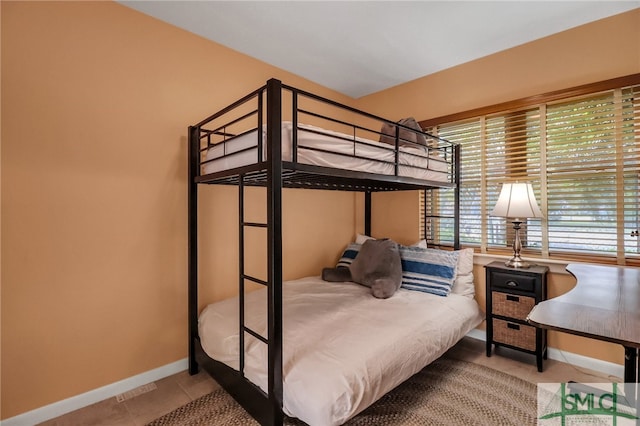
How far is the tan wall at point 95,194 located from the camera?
168cm

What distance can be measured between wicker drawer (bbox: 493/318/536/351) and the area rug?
304 mm

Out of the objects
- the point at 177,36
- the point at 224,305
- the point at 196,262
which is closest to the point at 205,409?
the point at 224,305

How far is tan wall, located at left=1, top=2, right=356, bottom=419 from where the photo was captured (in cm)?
168

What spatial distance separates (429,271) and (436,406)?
105 cm

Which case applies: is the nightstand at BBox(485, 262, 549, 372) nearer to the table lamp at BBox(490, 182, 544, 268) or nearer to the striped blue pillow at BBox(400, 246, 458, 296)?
the table lamp at BBox(490, 182, 544, 268)

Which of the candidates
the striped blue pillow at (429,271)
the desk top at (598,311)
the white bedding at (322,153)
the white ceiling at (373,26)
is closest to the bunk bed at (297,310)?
the white bedding at (322,153)

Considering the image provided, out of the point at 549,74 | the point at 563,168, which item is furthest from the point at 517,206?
the point at 549,74

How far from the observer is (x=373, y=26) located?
226 cm

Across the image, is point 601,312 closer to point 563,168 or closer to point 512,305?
point 512,305

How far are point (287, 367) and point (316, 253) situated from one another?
1.81m

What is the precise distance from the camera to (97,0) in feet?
6.27

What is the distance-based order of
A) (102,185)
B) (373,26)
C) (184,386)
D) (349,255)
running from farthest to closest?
1. (349,255)
2. (373,26)
3. (184,386)
4. (102,185)

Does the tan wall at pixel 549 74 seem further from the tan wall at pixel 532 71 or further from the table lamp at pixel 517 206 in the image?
the table lamp at pixel 517 206

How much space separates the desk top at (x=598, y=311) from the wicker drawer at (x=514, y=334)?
0.76 m
